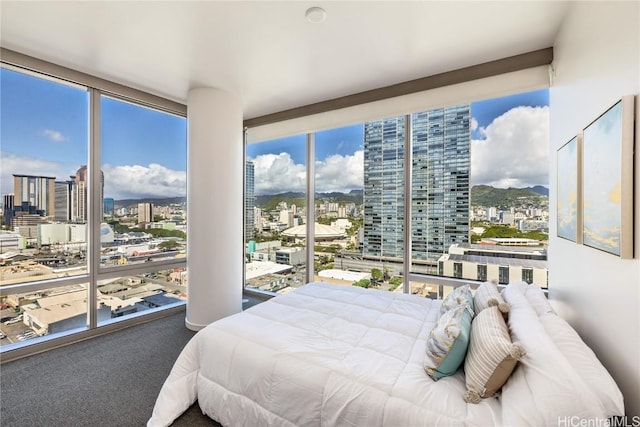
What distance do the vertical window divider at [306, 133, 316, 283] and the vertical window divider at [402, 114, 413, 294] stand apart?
128 cm

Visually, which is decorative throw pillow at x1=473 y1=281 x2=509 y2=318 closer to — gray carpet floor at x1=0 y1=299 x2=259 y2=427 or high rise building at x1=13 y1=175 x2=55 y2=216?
gray carpet floor at x1=0 y1=299 x2=259 y2=427

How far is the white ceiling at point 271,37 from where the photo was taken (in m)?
1.93

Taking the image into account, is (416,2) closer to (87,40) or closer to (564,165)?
(564,165)

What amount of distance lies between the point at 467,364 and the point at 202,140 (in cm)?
310

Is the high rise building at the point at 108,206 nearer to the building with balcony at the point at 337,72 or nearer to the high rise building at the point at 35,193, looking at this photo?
the high rise building at the point at 35,193

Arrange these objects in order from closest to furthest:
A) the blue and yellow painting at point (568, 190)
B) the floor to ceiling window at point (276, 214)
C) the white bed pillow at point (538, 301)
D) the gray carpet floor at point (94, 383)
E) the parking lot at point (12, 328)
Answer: the white bed pillow at point (538, 301)
the blue and yellow painting at point (568, 190)
the gray carpet floor at point (94, 383)
the parking lot at point (12, 328)
the floor to ceiling window at point (276, 214)

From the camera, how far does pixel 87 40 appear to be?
7.46 ft

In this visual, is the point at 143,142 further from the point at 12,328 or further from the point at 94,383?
the point at 94,383

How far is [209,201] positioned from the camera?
3129 mm

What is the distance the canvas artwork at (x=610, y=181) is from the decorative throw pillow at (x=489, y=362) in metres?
0.58

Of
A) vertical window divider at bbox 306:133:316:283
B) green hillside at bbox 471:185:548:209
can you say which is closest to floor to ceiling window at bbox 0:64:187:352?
vertical window divider at bbox 306:133:316:283

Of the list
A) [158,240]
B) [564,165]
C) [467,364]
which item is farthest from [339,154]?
[467,364]

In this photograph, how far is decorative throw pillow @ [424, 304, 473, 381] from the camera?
4.36 feet

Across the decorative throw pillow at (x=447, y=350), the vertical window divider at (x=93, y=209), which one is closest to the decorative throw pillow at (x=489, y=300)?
the decorative throw pillow at (x=447, y=350)
